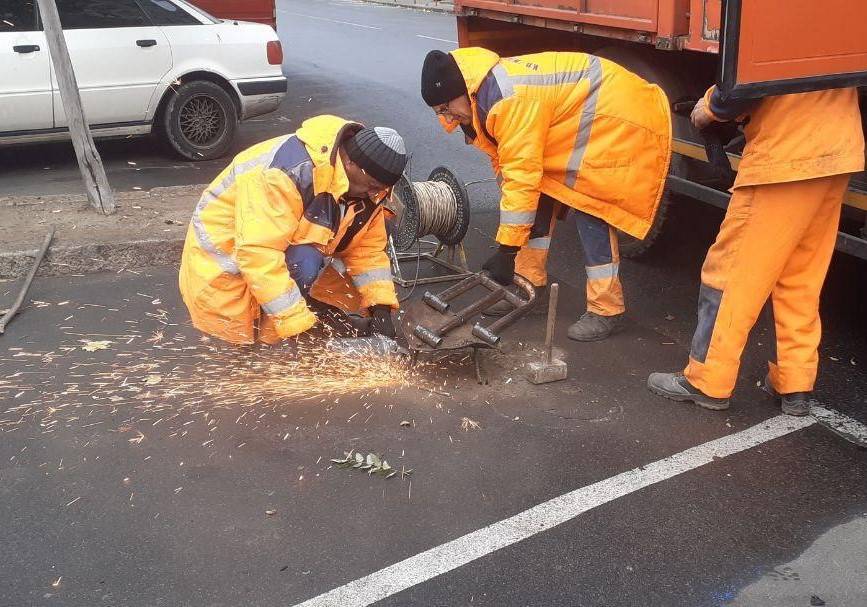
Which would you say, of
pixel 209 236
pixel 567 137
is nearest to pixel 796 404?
pixel 567 137

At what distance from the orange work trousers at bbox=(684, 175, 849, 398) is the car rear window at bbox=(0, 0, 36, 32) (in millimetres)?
6731

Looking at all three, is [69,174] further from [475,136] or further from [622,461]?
[622,461]

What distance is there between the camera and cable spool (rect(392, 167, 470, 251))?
5.61 meters

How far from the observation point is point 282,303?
3848 millimetres

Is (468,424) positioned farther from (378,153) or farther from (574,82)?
(574,82)

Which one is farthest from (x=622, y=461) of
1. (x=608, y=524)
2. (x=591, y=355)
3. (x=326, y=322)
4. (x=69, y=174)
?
(x=69, y=174)

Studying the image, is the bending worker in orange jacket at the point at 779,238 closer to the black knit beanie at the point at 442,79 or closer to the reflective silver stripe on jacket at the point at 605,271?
the reflective silver stripe on jacket at the point at 605,271

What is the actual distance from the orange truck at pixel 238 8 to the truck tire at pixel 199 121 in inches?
71.8

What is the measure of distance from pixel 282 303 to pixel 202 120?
562 centimetres

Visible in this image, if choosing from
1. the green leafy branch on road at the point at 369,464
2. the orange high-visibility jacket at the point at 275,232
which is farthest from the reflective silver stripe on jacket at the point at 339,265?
the green leafy branch on road at the point at 369,464

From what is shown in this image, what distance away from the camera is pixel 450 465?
3.81m

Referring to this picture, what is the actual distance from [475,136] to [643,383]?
1.60 m

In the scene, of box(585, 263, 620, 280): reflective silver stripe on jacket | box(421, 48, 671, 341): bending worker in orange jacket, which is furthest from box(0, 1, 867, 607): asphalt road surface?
box(421, 48, 671, 341): bending worker in orange jacket

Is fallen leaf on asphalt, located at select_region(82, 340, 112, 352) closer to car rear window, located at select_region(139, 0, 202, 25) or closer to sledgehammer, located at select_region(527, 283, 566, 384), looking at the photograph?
sledgehammer, located at select_region(527, 283, 566, 384)
